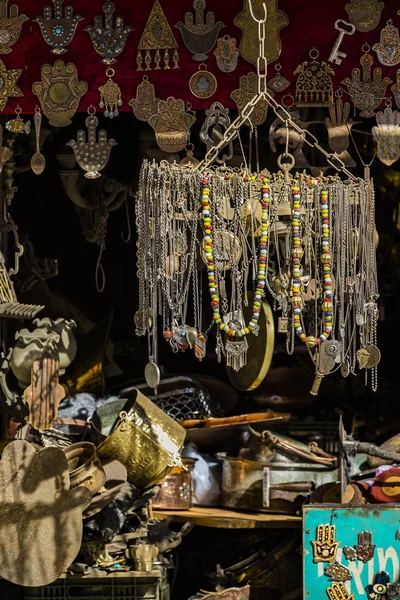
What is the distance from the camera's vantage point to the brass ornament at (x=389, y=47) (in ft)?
19.9

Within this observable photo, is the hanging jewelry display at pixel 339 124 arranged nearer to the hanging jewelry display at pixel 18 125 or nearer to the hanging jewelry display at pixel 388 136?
the hanging jewelry display at pixel 388 136

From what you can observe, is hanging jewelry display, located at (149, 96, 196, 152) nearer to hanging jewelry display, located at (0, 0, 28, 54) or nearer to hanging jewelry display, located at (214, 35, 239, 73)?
hanging jewelry display, located at (214, 35, 239, 73)

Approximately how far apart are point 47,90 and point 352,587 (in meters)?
2.48

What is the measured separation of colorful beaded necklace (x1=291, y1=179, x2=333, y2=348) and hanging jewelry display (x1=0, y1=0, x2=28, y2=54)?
4.70 feet

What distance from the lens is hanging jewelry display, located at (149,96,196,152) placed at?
615 cm

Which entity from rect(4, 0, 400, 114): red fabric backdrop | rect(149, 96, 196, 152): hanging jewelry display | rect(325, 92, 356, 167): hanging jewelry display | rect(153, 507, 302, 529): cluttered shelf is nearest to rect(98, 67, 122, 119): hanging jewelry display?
rect(4, 0, 400, 114): red fabric backdrop

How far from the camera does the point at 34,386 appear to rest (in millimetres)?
6914

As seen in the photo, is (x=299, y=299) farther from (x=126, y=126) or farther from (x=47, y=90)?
(x=126, y=126)

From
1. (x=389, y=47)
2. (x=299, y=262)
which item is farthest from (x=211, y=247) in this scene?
(x=389, y=47)

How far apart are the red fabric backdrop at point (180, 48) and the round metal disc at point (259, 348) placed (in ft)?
4.42

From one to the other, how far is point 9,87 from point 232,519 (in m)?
2.28

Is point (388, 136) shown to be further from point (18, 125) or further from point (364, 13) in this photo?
point (18, 125)

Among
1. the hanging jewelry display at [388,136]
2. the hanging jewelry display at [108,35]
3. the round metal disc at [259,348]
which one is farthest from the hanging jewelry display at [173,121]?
the round metal disc at [259,348]

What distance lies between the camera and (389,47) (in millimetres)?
6074
